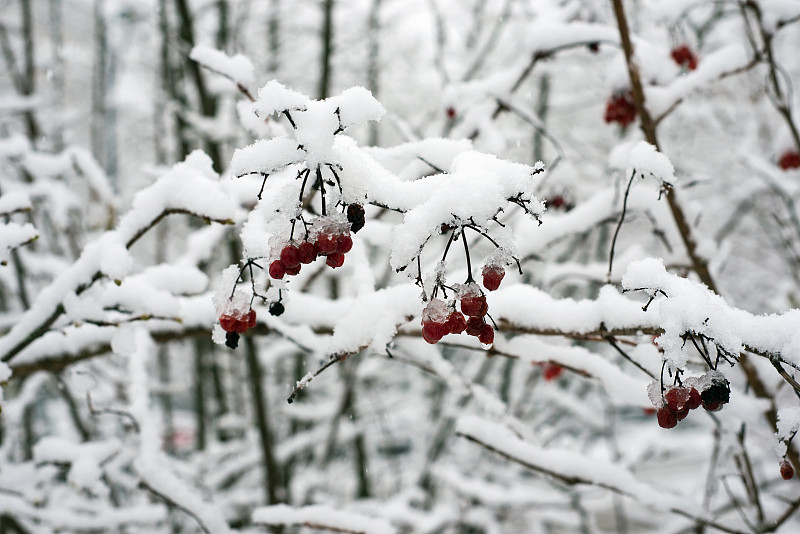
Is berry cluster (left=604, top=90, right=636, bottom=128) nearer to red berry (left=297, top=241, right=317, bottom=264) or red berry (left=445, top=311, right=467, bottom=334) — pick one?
red berry (left=445, top=311, right=467, bottom=334)

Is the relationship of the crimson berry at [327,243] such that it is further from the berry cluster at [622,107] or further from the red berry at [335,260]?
the berry cluster at [622,107]

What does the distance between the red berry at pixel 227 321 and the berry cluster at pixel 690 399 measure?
0.75m

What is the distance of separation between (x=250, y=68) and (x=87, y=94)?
9.78 metres

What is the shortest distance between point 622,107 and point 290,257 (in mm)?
1584

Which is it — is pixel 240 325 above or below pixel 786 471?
above

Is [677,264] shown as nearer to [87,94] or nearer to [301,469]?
[301,469]

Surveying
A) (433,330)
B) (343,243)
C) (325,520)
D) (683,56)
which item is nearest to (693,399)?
(433,330)

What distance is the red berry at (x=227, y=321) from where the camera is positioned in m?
0.99

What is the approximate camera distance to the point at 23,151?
2.14 metres

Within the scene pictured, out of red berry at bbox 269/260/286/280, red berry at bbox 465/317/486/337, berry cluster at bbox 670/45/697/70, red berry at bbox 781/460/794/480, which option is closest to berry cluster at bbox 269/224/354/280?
red berry at bbox 269/260/286/280

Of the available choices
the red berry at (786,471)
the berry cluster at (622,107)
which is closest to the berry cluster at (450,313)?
the red berry at (786,471)

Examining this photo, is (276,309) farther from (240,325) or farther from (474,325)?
(474,325)

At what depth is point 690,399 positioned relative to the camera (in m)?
0.92

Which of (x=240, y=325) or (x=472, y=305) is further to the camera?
(x=240, y=325)
